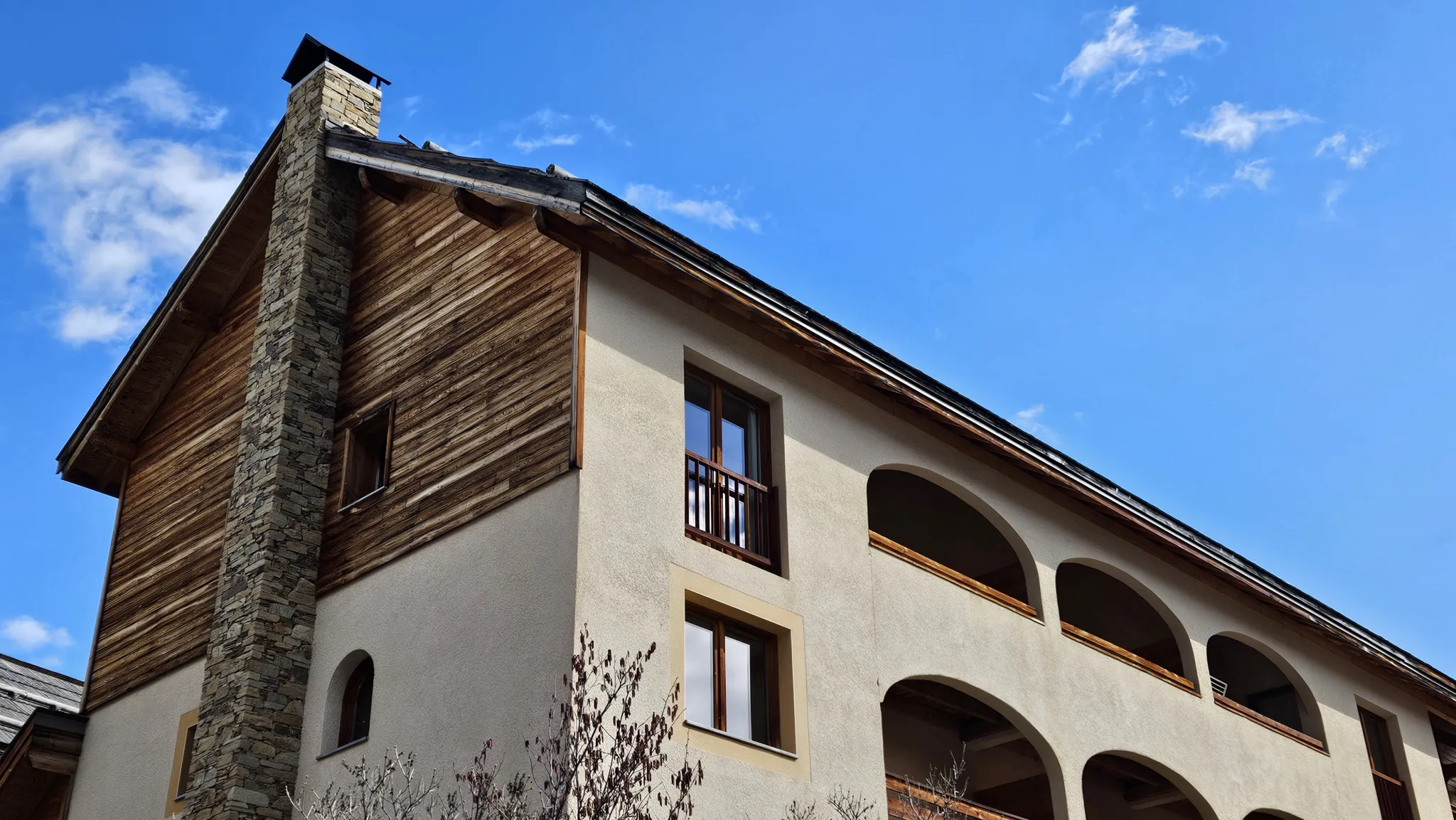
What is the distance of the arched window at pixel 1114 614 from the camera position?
23.4m

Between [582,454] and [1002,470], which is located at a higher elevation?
[1002,470]

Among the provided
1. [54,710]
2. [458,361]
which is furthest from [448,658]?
[54,710]

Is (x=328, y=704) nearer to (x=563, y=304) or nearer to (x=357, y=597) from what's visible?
(x=357, y=597)

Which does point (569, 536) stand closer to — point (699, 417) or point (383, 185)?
point (699, 417)

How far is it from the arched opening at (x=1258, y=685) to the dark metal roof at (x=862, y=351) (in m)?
1.19

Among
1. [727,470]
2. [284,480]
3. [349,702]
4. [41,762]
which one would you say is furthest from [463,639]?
[41,762]

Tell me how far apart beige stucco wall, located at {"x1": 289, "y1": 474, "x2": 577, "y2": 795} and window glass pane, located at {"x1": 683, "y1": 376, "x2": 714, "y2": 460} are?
2.23 m

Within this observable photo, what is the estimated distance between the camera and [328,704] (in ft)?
52.1

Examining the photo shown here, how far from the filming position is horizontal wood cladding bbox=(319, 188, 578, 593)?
590 inches

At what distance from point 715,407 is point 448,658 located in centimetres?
401

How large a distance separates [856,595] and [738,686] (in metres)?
2.08

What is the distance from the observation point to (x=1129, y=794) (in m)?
22.9

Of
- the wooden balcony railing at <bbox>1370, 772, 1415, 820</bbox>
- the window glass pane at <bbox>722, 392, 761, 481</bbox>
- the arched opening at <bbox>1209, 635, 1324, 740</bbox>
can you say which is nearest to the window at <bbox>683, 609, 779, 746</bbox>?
the window glass pane at <bbox>722, 392, 761, 481</bbox>

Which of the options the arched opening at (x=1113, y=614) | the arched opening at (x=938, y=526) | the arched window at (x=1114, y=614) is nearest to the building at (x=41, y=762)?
the arched opening at (x=938, y=526)
